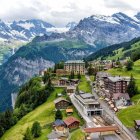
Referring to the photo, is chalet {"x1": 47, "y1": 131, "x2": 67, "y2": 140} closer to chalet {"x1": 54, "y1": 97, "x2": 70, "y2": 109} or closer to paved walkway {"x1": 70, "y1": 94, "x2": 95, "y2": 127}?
paved walkway {"x1": 70, "y1": 94, "x2": 95, "y2": 127}

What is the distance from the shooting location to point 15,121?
18112cm

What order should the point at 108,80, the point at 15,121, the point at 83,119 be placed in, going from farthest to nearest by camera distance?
the point at 108,80 → the point at 15,121 → the point at 83,119

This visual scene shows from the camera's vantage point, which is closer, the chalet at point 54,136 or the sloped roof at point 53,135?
the chalet at point 54,136

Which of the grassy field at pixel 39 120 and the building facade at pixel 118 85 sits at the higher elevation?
the building facade at pixel 118 85

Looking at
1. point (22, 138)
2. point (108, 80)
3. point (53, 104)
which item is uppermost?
point (108, 80)

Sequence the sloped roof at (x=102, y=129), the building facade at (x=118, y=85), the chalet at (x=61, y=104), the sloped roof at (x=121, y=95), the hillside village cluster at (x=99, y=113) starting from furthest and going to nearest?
1. the building facade at (x=118, y=85)
2. the chalet at (x=61, y=104)
3. the sloped roof at (x=121, y=95)
4. the hillside village cluster at (x=99, y=113)
5. the sloped roof at (x=102, y=129)

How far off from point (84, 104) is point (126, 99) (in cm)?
1878

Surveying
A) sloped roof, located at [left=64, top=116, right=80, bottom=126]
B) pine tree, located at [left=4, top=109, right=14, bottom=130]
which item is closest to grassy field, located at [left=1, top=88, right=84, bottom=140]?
pine tree, located at [left=4, top=109, right=14, bottom=130]

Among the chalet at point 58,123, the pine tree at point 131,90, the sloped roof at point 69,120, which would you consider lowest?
the chalet at point 58,123

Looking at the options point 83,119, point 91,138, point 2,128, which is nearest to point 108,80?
point 83,119

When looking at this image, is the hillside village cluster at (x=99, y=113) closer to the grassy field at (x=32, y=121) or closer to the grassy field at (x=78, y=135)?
the grassy field at (x=78, y=135)

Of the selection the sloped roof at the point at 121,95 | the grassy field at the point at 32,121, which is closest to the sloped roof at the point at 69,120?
the grassy field at the point at 32,121

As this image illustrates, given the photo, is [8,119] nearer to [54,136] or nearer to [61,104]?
[61,104]

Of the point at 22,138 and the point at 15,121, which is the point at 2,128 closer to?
the point at 15,121
